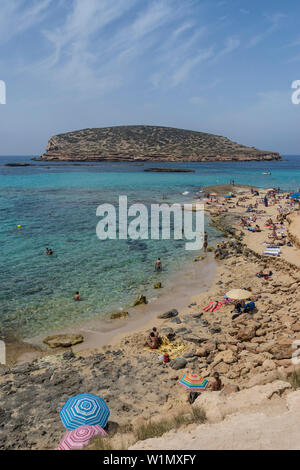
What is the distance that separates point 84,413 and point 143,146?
158981 millimetres

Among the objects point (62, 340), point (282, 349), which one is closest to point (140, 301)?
point (62, 340)

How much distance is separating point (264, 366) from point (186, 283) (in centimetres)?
901

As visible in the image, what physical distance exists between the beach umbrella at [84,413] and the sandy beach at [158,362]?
521 millimetres

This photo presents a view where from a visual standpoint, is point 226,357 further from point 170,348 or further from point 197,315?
point 197,315

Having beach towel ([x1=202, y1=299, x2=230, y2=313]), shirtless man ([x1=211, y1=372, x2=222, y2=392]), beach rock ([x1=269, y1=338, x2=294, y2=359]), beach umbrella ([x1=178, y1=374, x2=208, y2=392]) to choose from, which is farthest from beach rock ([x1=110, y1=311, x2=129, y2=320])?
beach rock ([x1=269, y1=338, x2=294, y2=359])

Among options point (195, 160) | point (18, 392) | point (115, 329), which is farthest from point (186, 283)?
point (195, 160)

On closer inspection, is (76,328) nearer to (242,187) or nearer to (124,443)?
(124,443)

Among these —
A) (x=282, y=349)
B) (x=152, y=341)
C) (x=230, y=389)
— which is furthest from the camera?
(x=152, y=341)

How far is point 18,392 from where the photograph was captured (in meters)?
9.50

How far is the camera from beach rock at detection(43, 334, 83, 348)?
12.3m

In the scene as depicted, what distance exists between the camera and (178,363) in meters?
10.5

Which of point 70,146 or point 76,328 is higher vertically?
point 70,146

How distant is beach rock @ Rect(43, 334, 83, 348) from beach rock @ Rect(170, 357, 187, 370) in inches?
172
